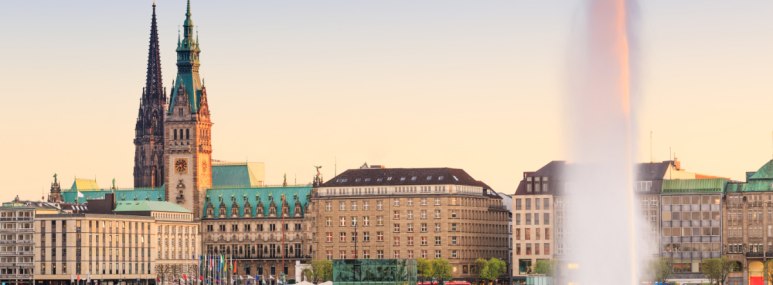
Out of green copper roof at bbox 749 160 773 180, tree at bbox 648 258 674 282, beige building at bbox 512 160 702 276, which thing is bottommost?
tree at bbox 648 258 674 282

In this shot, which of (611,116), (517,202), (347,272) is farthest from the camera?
(517,202)

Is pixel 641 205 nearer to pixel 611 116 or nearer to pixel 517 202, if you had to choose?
pixel 517 202

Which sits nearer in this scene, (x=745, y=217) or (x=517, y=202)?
(x=745, y=217)

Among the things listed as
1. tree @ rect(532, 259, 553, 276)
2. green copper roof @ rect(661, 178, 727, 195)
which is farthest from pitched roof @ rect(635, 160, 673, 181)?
tree @ rect(532, 259, 553, 276)

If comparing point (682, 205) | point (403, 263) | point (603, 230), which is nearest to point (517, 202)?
point (682, 205)

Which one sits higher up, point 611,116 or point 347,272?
point 611,116

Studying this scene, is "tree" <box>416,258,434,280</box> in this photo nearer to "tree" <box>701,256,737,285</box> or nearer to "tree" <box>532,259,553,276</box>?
"tree" <box>532,259,553,276</box>

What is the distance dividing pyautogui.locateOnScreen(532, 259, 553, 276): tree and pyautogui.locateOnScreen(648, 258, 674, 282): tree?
10360mm

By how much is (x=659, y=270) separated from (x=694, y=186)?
45.0ft

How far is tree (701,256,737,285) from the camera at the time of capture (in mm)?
176500

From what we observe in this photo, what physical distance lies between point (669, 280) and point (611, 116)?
3955 inches

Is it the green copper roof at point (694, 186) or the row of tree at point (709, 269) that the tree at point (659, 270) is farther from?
the green copper roof at point (694, 186)

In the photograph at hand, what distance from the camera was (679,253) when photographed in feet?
604

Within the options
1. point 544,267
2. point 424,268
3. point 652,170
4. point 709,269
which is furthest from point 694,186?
point 424,268
